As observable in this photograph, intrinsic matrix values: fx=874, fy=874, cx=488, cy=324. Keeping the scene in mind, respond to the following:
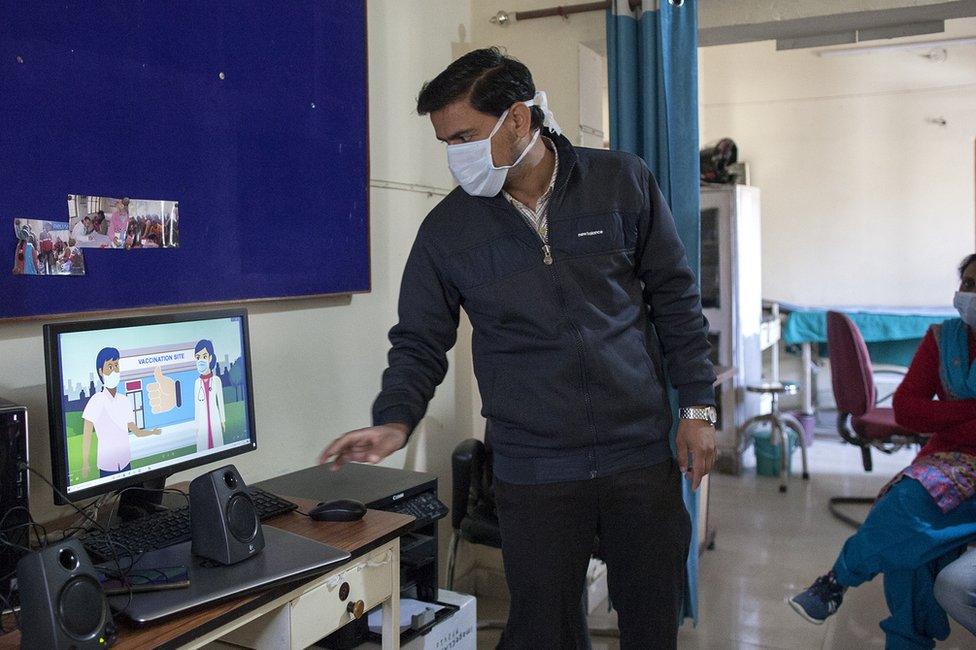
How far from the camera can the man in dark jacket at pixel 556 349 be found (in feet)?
5.15

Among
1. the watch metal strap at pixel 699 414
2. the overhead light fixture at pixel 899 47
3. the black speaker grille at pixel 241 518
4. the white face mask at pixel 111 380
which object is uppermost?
the overhead light fixture at pixel 899 47

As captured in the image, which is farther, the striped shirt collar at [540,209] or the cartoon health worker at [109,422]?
the striped shirt collar at [540,209]

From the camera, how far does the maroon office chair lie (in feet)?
12.7

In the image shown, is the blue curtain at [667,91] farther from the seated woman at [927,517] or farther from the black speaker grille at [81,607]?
the black speaker grille at [81,607]

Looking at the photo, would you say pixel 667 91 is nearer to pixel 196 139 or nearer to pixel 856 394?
pixel 196 139

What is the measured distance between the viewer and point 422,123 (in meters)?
2.91

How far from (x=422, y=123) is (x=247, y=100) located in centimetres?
89

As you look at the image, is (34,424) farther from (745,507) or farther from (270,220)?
(745,507)

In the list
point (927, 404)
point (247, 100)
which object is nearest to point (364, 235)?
point (247, 100)

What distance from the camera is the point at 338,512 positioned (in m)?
1.70

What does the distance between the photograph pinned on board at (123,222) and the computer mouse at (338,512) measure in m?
0.67

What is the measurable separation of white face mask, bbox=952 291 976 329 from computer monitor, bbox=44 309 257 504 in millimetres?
1944

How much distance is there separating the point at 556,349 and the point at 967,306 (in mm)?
1502

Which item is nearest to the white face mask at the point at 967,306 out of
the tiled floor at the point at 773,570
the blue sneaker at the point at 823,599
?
the blue sneaker at the point at 823,599
